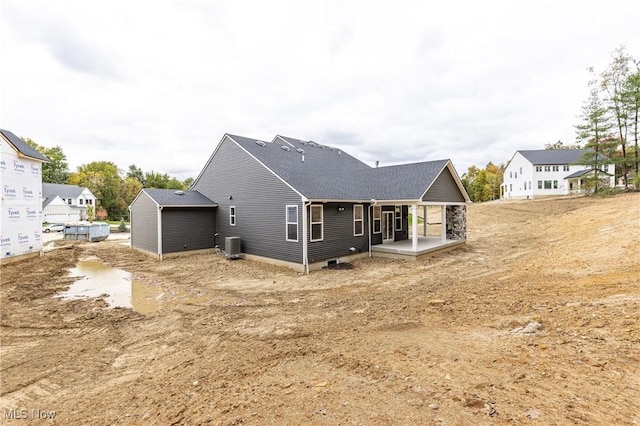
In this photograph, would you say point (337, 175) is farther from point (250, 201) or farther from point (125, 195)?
point (125, 195)

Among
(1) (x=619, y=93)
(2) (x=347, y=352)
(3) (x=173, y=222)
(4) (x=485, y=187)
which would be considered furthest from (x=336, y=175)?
(4) (x=485, y=187)

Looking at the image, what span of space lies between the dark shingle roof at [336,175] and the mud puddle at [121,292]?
579cm

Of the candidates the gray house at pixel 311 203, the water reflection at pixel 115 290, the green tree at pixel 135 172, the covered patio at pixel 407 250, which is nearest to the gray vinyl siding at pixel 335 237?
the gray house at pixel 311 203

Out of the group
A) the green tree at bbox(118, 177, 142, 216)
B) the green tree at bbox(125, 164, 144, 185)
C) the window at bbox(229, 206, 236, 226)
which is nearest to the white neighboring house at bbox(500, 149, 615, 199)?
the window at bbox(229, 206, 236, 226)

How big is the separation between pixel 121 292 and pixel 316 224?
6.95m

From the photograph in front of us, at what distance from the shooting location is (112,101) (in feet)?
61.4

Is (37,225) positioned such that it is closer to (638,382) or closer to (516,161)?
(638,382)

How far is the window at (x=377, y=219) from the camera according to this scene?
1443cm

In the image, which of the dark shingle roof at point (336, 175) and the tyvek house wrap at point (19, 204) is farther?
the dark shingle roof at point (336, 175)

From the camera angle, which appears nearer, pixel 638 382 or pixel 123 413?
pixel 638 382

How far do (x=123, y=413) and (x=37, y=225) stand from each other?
54.2 feet

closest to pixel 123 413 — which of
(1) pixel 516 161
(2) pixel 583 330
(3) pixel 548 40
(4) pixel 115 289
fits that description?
(2) pixel 583 330

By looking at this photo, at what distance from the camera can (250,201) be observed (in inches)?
528

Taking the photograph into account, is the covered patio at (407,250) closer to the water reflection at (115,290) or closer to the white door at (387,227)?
the white door at (387,227)
